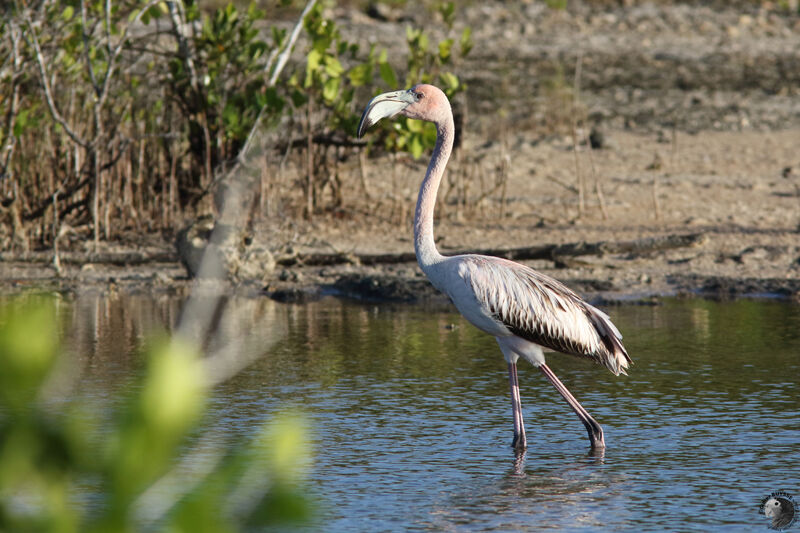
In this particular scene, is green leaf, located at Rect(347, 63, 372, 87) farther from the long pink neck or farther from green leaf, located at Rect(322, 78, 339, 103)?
the long pink neck

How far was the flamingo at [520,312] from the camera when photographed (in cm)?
587

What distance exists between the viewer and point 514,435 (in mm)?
5914

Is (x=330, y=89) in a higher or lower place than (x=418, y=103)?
higher

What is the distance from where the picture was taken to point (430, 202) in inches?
246

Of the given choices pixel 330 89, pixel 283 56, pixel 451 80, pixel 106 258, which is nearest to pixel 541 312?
pixel 451 80

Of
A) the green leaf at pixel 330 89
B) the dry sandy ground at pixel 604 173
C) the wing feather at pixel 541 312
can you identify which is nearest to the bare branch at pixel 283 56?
the green leaf at pixel 330 89

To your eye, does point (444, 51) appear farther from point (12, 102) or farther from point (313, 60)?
point (12, 102)

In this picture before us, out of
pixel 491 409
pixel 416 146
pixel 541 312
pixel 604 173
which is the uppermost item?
pixel 416 146

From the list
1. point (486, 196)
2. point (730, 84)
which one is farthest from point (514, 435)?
point (730, 84)

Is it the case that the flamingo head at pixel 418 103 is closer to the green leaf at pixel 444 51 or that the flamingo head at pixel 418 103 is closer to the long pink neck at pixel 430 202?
the long pink neck at pixel 430 202

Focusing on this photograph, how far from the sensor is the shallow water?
497 centimetres

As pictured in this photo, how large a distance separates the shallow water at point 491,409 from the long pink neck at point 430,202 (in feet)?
2.85

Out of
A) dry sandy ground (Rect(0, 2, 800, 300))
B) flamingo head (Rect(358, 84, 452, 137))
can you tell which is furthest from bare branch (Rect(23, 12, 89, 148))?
flamingo head (Rect(358, 84, 452, 137))

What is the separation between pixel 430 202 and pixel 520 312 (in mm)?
771
